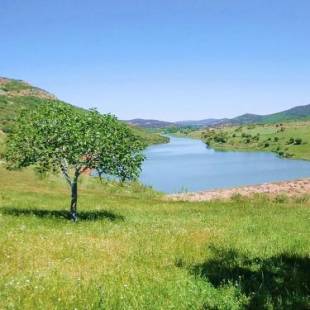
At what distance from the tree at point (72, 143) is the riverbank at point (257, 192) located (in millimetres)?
24166

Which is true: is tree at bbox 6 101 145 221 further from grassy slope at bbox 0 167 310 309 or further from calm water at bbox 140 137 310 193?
calm water at bbox 140 137 310 193

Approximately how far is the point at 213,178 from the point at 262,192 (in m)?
65.0

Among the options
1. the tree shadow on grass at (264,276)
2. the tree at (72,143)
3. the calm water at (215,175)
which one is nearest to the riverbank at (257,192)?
the tree at (72,143)

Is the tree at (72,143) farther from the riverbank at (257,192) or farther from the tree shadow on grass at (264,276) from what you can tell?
the riverbank at (257,192)

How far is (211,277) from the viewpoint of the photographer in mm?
11477

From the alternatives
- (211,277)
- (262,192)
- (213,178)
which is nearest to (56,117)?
(211,277)

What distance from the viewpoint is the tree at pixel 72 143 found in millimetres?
23500

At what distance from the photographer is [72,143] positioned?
23.5 m

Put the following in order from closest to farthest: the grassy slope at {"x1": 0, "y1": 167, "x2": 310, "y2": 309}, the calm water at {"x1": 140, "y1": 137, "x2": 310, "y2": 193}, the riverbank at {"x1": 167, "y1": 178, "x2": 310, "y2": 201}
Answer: the grassy slope at {"x1": 0, "y1": 167, "x2": 310, "y2": 309} < the riverbank at {"x1": 167, "y1": 178, "x2": 310, "y2": 201} < the calm water at {"x1": 140, "y1": 137, "x2": 310, "y2": 193}

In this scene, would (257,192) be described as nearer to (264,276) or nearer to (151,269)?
(264,276)

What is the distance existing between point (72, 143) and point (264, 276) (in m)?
14.2

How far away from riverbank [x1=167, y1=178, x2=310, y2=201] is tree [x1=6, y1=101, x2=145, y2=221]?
24166 millimetres

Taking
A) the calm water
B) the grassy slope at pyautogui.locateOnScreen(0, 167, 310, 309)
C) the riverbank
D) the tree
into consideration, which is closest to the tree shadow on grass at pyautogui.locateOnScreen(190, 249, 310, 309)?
the grassy slope at pyautogui.locateOnScreen(0, 167, 310, 309)

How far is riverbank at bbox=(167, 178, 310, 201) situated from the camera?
156 ft
